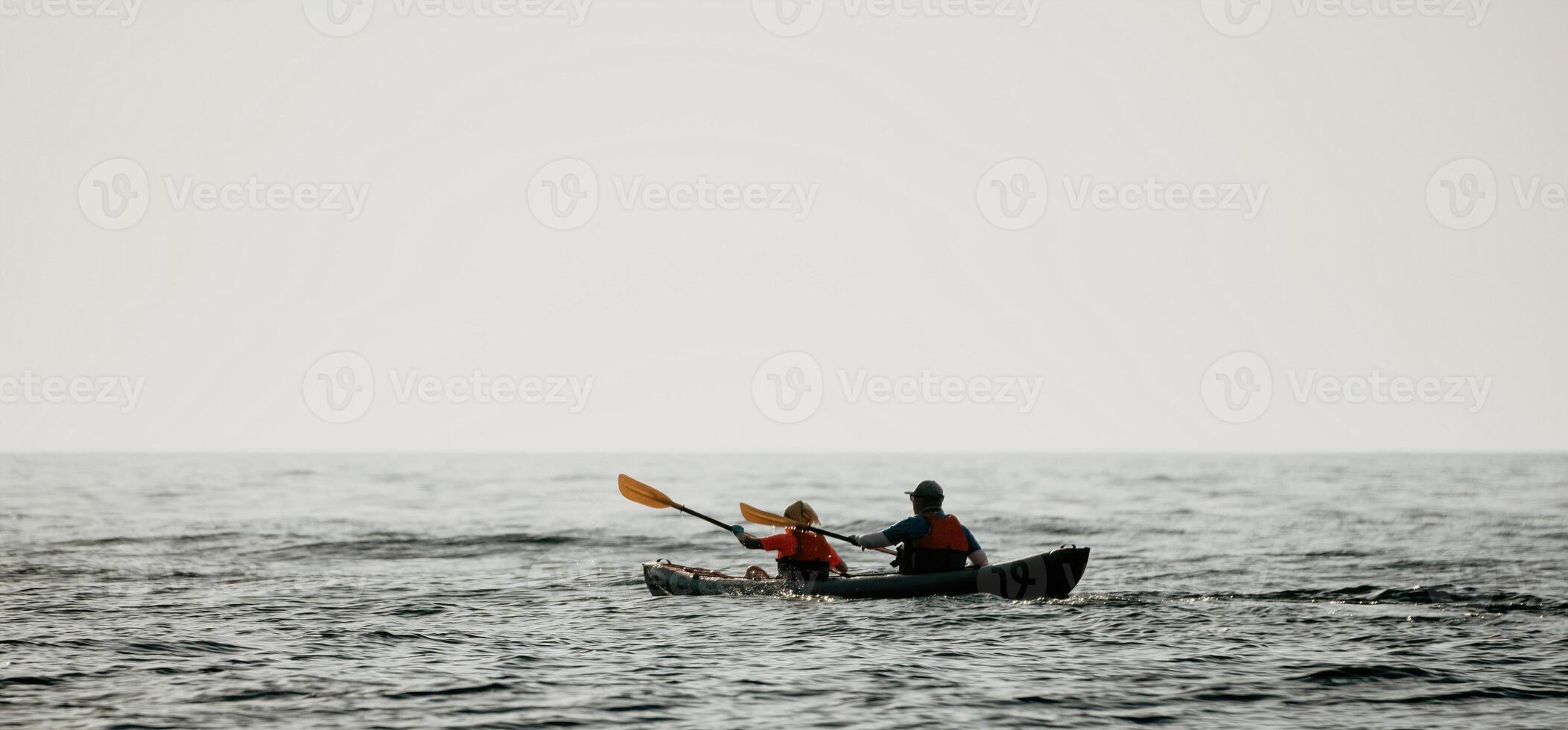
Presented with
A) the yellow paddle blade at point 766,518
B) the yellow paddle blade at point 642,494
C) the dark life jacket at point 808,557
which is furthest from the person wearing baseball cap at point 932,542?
the yellow paddle blade at point 642,494

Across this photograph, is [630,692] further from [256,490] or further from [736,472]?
Answer: [736,472]

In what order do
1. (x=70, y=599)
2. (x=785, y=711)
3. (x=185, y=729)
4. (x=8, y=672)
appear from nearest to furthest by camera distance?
1. (x=185, y=729)
2. (x=785, y=711)
3. (x=8, y=672)
4. (x=70, y=599)

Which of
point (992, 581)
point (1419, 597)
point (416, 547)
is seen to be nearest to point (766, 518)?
point (992, 581)

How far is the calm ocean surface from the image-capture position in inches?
424

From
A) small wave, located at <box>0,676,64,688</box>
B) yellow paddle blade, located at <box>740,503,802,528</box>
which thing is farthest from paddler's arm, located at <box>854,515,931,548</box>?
small wave, located at <box>0,676,64,688</box>

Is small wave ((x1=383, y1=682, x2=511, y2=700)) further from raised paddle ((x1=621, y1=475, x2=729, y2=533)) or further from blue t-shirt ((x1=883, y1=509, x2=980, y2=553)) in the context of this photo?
raised paddle ((x1=621, y1=475, x2=729, y2=533))

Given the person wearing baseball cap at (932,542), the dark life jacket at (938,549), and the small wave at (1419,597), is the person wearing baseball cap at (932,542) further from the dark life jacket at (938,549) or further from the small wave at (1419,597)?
the small wave at (1419,597)

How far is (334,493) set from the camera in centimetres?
5181

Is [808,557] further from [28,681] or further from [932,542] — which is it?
[28,681]

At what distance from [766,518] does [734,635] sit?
3.91m

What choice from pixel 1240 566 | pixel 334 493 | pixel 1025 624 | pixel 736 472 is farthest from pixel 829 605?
pixel 736 472

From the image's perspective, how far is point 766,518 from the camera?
18281 mm

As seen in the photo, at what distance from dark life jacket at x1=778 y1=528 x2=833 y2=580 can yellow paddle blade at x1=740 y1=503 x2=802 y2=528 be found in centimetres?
11

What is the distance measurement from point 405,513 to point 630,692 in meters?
30.4
